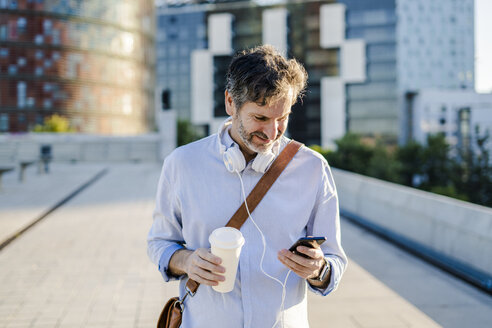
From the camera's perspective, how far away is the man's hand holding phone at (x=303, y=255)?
1401mm

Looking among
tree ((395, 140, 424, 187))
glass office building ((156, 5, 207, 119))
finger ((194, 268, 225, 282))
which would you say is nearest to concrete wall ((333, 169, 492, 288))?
finger ((194, 268, 225, 282))

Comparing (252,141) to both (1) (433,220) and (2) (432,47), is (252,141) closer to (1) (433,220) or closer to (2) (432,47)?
(1) (433,220)

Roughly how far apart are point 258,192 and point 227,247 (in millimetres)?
311

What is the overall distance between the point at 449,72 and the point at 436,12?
46.9ft

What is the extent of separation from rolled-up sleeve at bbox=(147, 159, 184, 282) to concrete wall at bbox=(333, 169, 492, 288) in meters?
4.11

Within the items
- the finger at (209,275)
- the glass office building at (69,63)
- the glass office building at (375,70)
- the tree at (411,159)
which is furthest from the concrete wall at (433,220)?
the glass office building at (375,70)

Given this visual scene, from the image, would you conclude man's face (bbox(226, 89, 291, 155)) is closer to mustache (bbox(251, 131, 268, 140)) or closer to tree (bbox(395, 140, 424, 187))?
mustache (bbox(251, 131, 268, 140))

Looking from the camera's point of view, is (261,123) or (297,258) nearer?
(297,258)

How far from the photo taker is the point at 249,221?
1594 millimetres

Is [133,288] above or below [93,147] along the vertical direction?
below

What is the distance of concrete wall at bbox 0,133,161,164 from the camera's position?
23719mm

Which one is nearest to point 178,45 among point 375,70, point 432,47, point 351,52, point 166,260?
point 375,70

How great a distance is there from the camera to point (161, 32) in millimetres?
100938

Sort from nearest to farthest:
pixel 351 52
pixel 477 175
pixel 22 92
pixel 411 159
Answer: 1. pixel 477 175
2. pixel 411 159
3. pixel 22 92
4. pixel 351 52
